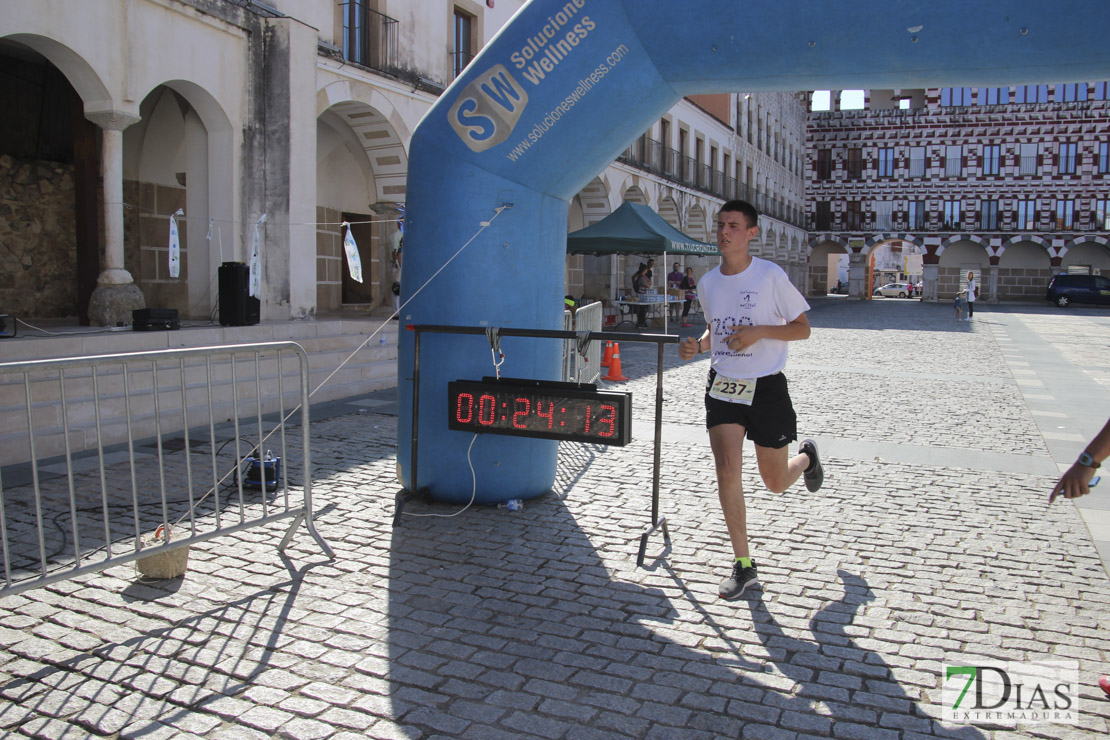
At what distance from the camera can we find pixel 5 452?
22.4 ft

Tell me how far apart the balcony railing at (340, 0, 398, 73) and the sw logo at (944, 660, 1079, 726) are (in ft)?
45.5

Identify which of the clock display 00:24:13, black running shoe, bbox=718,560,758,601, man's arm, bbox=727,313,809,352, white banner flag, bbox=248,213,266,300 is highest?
white banner flag, bbox=248,213,266,300

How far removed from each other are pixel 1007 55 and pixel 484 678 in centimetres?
387

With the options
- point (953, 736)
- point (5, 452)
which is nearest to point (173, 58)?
point (5, 452)

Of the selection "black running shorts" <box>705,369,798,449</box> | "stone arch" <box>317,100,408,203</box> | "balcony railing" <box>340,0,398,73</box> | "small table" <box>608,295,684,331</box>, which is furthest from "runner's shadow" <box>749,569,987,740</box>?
"small table" <box>608,295,684,331</box>

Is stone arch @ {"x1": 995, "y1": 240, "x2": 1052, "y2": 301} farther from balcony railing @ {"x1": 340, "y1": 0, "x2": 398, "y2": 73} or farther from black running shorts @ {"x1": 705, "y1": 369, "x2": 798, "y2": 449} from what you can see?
black running shorts @ {"x1": 705, "y1": 369, "x2": 798, "y2": 449}

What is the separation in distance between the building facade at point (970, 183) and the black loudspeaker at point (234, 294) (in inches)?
2020

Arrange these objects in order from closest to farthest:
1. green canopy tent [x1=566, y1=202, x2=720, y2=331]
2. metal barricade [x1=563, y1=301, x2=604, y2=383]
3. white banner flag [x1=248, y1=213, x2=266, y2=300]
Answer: metal barricade [x1=563, y1=301, x2=604, y2=383] → white banner flag [x1=248, y1=213, x2=266, y2=300] → green canopy tent [x1=566, y1=202, x2=720, y2=331]

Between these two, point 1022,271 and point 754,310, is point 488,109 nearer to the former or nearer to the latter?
point 754,310

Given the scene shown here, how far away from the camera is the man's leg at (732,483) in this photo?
13.8 feet

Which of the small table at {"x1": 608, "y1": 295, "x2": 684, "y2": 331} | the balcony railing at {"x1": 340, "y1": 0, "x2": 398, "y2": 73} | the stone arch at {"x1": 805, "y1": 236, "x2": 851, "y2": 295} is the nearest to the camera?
the balcony railing at {"x1": 340, "y1": 0, "x2": 398, "y2": 73}

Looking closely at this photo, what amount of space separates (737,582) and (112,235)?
9158 mm

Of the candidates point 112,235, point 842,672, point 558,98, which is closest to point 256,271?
point 112,235

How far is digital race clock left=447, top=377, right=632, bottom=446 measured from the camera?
183 inches
